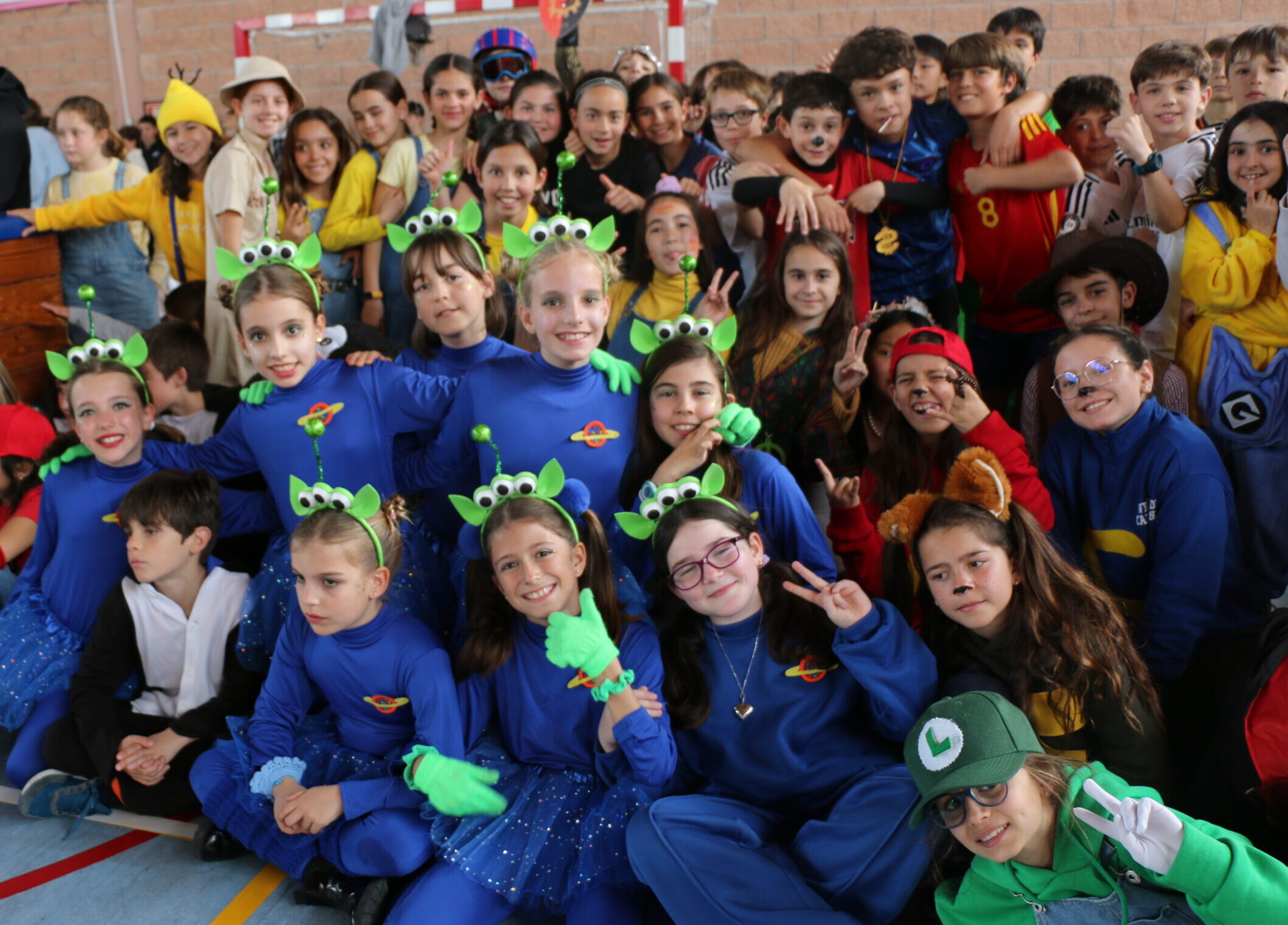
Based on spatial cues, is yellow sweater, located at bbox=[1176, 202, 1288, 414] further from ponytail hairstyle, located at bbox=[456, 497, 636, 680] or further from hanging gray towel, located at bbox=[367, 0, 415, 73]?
hanging gray towel, located at bbox=[367, 0, 415, 73]

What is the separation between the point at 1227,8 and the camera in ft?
19.0

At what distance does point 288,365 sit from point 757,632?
1.42 m

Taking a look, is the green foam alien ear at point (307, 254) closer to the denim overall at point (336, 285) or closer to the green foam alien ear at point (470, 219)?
the green foam alien ear at point (470, 219)

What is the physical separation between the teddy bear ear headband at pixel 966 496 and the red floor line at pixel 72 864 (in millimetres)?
1912

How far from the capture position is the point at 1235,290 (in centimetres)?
262

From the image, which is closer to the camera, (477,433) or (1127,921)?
(1127,921)

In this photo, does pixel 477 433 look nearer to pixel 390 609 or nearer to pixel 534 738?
pixel 390 609

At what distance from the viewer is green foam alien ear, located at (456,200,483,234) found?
9.36ft

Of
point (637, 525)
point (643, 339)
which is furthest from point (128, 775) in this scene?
point (643, 339)

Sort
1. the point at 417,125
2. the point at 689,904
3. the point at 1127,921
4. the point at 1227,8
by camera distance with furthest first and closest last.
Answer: the point at 1227,8 → the point at 417,125 → the point at 689,904 → the point at 1127,921

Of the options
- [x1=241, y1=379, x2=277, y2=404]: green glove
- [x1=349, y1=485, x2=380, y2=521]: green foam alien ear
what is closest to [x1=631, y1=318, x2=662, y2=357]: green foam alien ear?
[x1=349, y1=485, x2=380, y2=521]: green foam alien ear

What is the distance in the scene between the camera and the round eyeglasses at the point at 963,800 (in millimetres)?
1577

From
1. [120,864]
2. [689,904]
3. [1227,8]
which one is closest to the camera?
[689,904]

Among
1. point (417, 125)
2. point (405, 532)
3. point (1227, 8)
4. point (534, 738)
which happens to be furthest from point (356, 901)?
point (1227, 8)
